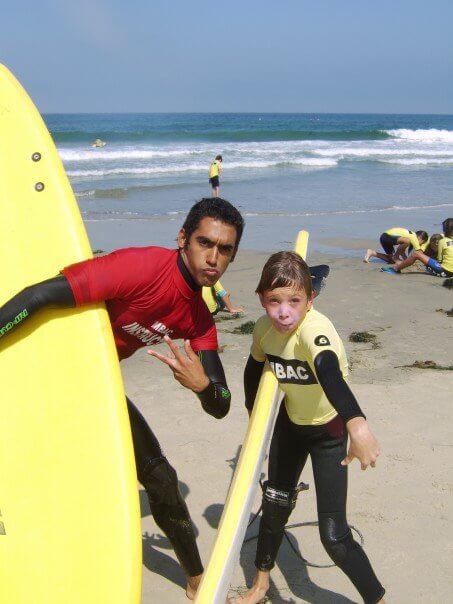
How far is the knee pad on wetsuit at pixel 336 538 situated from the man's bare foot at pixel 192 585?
708mm

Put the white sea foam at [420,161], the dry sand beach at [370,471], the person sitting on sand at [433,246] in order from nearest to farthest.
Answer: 1. the dry sand beach at [370,471]
2. the person sitting on sand at [433,246]
3. the white sea foam at [420,161]

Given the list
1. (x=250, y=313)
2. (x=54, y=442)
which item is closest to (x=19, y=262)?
(x=54, y=442)

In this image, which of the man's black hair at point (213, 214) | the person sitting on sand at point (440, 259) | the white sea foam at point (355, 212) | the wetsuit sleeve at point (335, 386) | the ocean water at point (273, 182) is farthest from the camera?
the white sea foam at point (355, 212)

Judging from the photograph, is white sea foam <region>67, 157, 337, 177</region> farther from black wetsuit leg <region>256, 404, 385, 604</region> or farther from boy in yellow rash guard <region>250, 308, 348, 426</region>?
black wetsuit leg <region>256, 404, 385, 604</region>

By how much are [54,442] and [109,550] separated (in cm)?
54

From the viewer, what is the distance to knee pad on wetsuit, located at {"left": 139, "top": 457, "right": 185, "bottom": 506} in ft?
10.9

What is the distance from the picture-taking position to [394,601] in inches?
133

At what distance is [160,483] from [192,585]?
0.54m

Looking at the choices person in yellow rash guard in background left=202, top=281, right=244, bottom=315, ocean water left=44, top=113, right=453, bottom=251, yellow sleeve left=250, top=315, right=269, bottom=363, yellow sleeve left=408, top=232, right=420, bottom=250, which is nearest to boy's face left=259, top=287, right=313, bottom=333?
yellow sleeve left=250, top=315, right=269, bottom=363

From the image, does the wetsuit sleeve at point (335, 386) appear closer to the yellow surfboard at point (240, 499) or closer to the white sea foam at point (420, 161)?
the yellow surfboard at point (240, 499)

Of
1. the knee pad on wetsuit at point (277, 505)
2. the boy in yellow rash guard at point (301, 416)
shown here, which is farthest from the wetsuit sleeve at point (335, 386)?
the knee pad on wetsuit at point (277, 505)

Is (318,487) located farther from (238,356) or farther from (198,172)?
(198,172)

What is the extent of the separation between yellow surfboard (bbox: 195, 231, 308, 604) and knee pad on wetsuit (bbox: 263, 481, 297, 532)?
10.0 inches

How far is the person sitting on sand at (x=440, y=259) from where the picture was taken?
10.6 m
